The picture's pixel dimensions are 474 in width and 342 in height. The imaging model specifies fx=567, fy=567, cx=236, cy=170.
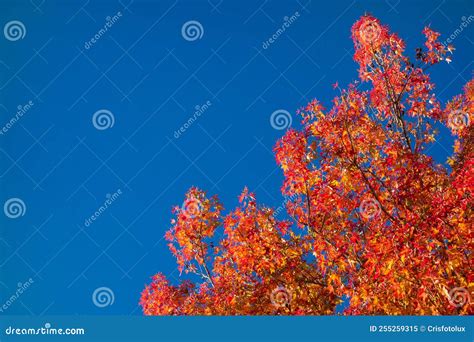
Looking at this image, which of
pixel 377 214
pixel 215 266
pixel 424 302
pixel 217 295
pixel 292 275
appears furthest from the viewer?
pixel 215 266

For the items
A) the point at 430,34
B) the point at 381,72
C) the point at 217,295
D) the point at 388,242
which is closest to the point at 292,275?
the point at 217,295

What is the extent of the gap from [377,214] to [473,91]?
3810 millimetres

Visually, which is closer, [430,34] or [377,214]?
[377,214]

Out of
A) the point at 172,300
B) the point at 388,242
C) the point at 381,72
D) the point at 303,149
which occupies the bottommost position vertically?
the point at 172,300

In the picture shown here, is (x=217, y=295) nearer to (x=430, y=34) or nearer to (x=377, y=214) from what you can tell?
(x=377, y=214)

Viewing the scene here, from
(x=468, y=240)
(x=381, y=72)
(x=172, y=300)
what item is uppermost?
(x=381, y=72)

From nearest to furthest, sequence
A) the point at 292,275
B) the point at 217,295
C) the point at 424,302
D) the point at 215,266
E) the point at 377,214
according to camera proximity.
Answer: the point at 424,302
the point at 377,214
the point at 292,275
the point at 217,295
the point at 215,266

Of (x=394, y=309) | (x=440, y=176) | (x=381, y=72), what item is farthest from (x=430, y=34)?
(x=394, y=309)

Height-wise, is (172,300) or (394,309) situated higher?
(394,309)

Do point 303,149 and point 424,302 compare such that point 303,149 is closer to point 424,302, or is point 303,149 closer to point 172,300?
point 424,302

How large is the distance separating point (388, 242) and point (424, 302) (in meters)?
0.78

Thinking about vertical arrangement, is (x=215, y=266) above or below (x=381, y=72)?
below

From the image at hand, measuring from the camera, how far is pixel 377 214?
747 cm

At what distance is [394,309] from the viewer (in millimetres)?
6734
